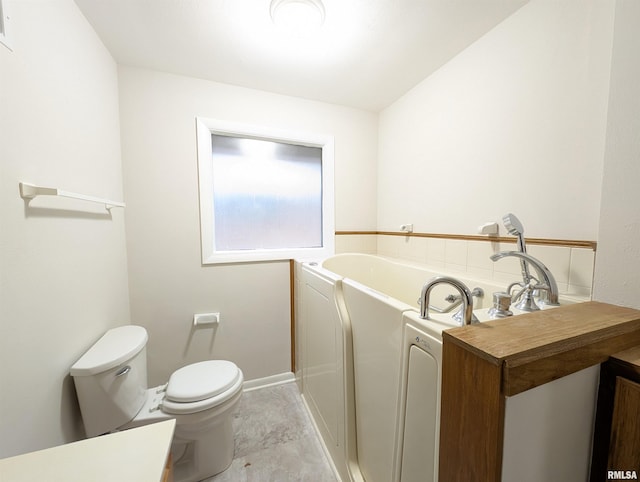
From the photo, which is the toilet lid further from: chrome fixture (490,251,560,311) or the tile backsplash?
chrome fixture (490,251,560,311)

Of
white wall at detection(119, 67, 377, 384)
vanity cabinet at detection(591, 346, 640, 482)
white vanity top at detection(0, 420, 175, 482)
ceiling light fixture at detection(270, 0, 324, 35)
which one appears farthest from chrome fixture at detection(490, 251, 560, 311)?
white wall at detection(119, 67, 377, 384)

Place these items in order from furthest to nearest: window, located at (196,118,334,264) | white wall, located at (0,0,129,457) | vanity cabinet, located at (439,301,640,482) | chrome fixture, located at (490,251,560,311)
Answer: window, located at (196,118,334,264)
chrome fixture, located at (490,251,560,311)
white wall, located at (0,0,129,457)
vanity cabinet, located at (439,301,640,482)

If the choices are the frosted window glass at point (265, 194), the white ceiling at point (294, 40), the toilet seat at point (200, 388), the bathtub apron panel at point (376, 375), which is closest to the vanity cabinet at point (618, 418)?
the bathtub apron panel at point (376, 375)

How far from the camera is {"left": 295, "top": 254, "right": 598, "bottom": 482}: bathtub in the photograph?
609mm

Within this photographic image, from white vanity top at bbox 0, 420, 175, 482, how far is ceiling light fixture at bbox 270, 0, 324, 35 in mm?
1698

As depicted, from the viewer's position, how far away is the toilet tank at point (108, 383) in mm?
955

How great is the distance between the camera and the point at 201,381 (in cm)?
125

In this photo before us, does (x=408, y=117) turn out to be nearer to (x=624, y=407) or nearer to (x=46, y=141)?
(x=624, y=407)

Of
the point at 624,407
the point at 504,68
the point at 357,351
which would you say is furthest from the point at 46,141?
the point at 504,68

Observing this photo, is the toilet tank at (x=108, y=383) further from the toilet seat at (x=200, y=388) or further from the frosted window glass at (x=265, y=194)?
the frosted window glass at (x=265, y=194)

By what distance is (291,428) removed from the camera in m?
1.49

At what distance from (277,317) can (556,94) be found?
6.90 feet

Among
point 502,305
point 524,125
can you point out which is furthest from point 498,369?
point 524,125

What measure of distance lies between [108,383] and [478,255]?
1.93 meters
